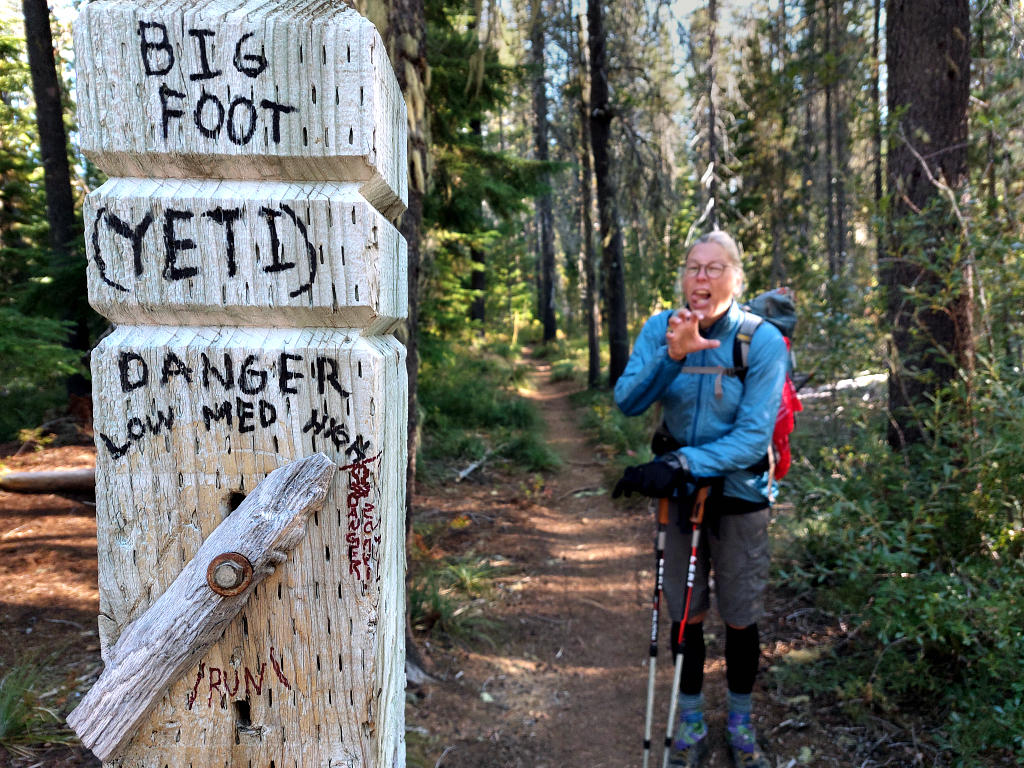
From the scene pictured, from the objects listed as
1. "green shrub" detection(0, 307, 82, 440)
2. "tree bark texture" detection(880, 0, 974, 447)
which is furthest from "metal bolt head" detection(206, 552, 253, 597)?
"tree bark texture" detection(880, 0, 974, 447)

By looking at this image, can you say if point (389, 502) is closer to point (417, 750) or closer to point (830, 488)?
point (417, 750)

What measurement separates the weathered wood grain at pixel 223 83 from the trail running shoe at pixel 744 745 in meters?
3.17

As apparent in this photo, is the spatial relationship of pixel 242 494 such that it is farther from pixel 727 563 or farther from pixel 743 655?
pixel 743 655

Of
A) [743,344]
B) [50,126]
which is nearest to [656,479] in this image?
[743,344]

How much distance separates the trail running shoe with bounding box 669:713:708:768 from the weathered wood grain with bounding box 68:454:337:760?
9.25 feet

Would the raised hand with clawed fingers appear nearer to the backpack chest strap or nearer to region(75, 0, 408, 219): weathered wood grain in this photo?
the backpack chest strap

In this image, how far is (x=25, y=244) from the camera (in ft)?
40.2

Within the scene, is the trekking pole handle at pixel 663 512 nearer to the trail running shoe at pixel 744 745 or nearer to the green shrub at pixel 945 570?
the green shrub at pixel 945 570

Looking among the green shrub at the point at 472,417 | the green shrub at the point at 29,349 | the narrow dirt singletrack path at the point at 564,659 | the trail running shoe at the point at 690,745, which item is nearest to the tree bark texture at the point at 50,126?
the green shrub at the point at 29,349

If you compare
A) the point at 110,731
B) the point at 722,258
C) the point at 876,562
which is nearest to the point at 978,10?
the point at 722,258

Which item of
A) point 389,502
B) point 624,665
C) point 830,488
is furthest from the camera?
point 624,665

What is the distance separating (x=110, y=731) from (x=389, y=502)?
52cm

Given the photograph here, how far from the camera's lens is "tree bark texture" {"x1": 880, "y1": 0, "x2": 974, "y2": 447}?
389 centimetres

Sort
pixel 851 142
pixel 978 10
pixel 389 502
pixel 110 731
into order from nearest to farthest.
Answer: pixel 110 731 → pixel 389 502 → pixel 851 142 → pixel 978 10
